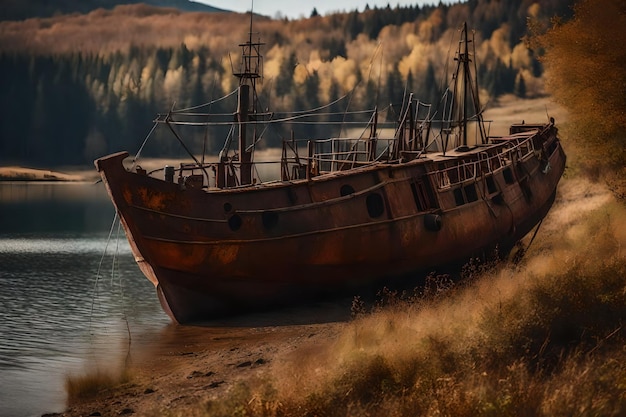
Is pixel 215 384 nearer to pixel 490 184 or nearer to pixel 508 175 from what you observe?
pixel 490 184

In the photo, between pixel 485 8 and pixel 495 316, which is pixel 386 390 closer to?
pixel 495 316

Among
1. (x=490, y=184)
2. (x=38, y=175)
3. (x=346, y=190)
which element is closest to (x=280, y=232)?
(x=346, y=190)

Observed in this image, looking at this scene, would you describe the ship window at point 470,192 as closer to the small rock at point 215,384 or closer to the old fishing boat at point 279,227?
the old fishing boat at point 279,227

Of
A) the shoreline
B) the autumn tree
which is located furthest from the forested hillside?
the autumn tree

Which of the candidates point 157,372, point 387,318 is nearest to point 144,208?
point 157,372

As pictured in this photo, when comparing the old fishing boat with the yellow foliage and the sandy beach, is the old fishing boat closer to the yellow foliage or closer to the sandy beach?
the sandy beach

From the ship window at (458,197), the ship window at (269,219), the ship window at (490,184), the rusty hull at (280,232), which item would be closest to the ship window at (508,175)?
the ship window at (490,184)

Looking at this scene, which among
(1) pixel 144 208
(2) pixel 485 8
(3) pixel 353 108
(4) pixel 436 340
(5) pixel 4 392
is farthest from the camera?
(2) pixel 485 8

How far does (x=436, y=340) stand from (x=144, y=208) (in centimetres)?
1081

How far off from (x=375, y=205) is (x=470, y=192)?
17.6 ft

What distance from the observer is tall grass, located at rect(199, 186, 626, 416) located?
12906 millimetres

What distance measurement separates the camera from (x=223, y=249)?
24641mm

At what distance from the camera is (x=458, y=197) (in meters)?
29.9

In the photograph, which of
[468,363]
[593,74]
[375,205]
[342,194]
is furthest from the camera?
[593,74]
